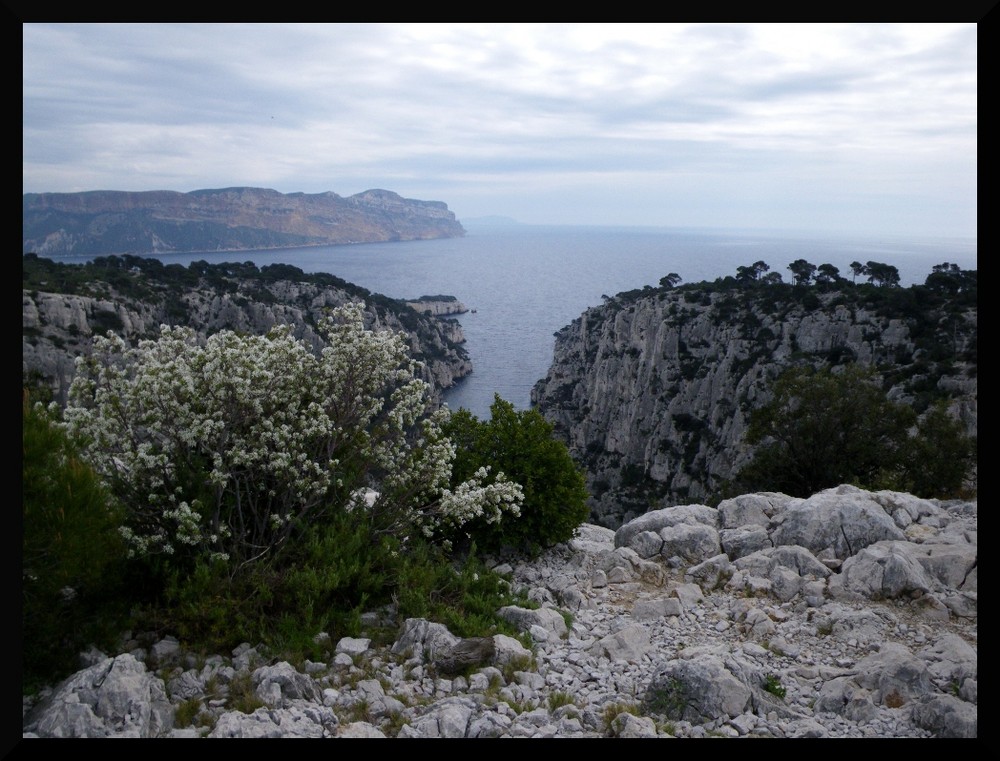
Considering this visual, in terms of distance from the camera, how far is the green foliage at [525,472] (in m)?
9.11

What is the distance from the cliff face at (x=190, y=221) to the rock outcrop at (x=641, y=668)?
631 inches

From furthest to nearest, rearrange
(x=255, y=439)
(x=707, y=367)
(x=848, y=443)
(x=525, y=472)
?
(x=707, y=367)
(x=848, y=443)
(x=525, y=472)
(x=255, y=439)

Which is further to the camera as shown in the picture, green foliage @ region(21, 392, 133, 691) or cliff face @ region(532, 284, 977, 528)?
cliff face @ region(532, 284, 977, 528)

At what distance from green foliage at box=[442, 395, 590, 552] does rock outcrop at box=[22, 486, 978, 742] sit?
0.66 meters

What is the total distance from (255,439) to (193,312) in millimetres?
44623

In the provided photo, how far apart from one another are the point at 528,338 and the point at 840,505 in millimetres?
83025

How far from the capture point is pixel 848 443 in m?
15.3

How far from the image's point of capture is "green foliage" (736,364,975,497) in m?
14.2

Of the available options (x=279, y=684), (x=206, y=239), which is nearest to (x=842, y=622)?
(x=279, y=684)

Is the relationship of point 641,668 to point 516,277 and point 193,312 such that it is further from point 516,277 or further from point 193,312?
point 516,277

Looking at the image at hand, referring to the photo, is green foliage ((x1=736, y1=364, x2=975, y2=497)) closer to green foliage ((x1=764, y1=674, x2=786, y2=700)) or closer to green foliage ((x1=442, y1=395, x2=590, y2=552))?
green foliage ((x1=442, y1=395, x2=590, y2=552))

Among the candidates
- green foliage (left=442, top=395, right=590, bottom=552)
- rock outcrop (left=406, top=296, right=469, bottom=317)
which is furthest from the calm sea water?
green foliage (left=442, top=395, right=590, bottom=552)

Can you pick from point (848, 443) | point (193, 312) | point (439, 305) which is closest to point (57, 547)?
point (848, 443)
